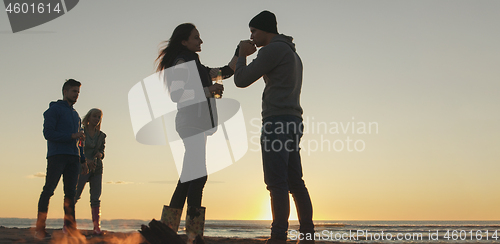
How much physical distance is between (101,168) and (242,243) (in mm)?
3154

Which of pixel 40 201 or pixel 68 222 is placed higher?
pixel 40 201

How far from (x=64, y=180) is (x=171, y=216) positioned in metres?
2.49

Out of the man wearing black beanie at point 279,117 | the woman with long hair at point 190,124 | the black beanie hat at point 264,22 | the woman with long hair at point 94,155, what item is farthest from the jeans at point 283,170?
the woman with long hair at point 94,155

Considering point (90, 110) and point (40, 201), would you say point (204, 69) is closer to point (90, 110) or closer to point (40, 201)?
point (40, 201)

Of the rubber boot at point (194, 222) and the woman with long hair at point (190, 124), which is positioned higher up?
the woman with long hair at point (190, 124)

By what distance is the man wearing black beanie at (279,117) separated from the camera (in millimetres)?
3476

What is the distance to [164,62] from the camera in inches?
161

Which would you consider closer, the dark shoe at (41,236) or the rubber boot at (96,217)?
the dark shoe at (41,236)

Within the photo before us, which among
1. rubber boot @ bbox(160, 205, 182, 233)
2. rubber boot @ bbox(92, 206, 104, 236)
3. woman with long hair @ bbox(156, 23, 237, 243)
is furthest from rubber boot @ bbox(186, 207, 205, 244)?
rubber boot @ bbox(92, 206, 104, 236)

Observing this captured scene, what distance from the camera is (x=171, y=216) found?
3738mm

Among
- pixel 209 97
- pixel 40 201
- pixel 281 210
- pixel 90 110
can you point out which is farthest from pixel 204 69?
pixel 90 110

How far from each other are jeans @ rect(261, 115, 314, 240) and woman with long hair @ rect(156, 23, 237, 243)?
2.03 ft

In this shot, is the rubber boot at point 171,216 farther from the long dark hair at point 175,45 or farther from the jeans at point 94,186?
the jeans at point 94,186

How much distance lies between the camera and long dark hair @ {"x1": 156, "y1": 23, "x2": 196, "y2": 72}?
4094mm
